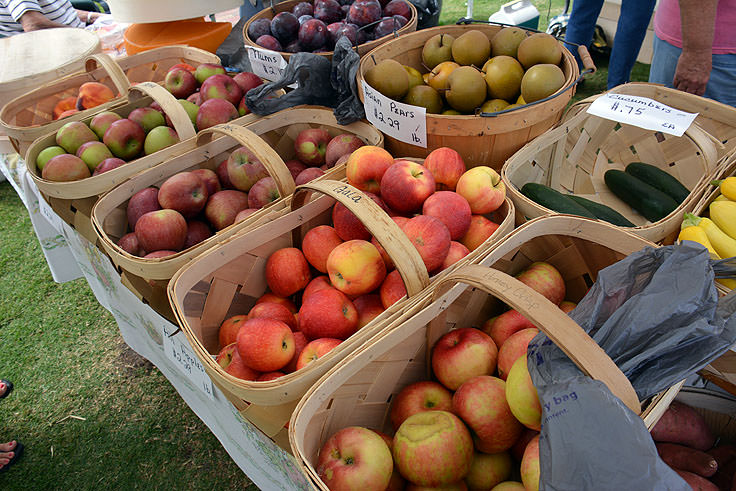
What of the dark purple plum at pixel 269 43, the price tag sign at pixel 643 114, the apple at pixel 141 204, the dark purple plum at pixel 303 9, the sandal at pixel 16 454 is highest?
the dark purple plum at pixel 303 9

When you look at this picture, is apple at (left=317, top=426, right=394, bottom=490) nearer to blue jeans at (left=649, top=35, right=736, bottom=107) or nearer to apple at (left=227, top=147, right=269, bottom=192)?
apple at (left=227, top=147, right=269, bottom=192)

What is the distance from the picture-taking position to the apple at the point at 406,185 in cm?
112

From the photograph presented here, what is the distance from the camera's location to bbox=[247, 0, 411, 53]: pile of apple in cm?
178

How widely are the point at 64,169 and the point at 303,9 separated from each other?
1.23 metres

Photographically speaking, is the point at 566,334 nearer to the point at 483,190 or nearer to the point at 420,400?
the point at 420,400

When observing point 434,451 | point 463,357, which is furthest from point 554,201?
point 434,451

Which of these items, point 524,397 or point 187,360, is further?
point 187,360

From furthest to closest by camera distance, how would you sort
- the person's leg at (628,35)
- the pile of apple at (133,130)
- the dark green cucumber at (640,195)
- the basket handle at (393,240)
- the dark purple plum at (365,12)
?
the person's leg at (628,35)
the dark purple plum at (365,12)
the pile of apple at (133,130)
the dark green cucumber at (640,195)
the basket handle at (393,240)

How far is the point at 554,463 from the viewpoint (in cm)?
56

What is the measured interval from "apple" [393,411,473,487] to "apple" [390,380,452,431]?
8 centimetres

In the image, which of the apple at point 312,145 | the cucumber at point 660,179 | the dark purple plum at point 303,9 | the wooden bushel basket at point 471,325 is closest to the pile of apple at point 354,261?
the wooden bushel basket at point 471,325

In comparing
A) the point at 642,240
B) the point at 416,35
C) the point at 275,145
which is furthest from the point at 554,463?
the point at 416,35

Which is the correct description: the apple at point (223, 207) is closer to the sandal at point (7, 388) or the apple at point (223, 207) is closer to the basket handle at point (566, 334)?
the basket handle at point (566, 334)

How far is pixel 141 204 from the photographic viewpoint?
1.32 m
